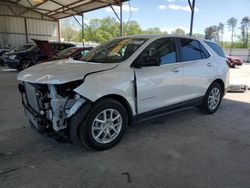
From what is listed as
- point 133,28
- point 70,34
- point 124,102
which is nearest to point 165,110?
point 124,102

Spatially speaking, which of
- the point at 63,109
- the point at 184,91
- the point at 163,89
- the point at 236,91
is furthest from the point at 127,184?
the point at 236,91

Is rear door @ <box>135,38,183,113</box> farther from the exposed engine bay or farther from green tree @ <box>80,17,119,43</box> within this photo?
green tree @ <box>80,17,119,43</box>

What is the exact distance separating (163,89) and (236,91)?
4591mm

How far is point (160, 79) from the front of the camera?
364 cm

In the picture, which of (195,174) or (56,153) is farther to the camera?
(56,153)

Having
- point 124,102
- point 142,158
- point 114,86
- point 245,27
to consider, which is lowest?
point 142,158

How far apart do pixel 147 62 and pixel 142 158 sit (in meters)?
1.38

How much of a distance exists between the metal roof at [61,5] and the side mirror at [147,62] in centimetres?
1237

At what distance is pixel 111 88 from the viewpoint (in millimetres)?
3053

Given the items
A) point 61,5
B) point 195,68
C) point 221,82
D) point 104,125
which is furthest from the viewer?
point 61,5

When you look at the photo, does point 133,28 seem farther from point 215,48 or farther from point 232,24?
point 215,48

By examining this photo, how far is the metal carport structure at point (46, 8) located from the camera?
16.1 metres

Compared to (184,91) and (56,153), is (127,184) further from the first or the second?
(184,91)

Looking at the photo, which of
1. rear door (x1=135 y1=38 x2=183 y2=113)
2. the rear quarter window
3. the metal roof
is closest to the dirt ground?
rear door (x1=135 y1=38 x2=183 y2=113)
